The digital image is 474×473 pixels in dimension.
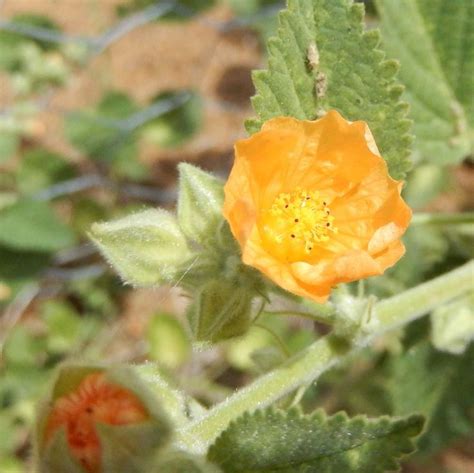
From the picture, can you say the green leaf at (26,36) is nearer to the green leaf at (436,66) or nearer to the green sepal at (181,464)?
the green leaf at (436,66)

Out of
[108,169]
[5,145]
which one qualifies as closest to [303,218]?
[5,145]

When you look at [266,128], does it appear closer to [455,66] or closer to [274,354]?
[274,354]

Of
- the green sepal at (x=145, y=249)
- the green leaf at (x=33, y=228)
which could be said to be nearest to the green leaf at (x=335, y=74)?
the green sepal at (x=145, y=249)

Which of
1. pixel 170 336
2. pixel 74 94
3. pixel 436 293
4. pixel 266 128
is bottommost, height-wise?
pixel 170 336

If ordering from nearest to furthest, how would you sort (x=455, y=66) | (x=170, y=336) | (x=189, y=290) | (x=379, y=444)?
(x=379, y=444) < (x=189, y=290) < (x=455, y=66) < (x=170, y=336)

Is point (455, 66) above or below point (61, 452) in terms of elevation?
below

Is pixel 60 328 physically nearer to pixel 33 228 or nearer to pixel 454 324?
pixel 33 228

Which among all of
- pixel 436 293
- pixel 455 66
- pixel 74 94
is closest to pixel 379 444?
pixel 436 293

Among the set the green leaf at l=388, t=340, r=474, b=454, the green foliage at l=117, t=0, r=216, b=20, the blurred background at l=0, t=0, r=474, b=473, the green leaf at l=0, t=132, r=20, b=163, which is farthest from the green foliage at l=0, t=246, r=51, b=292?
the green leaf at l=388, t=340, r=474, b=454
